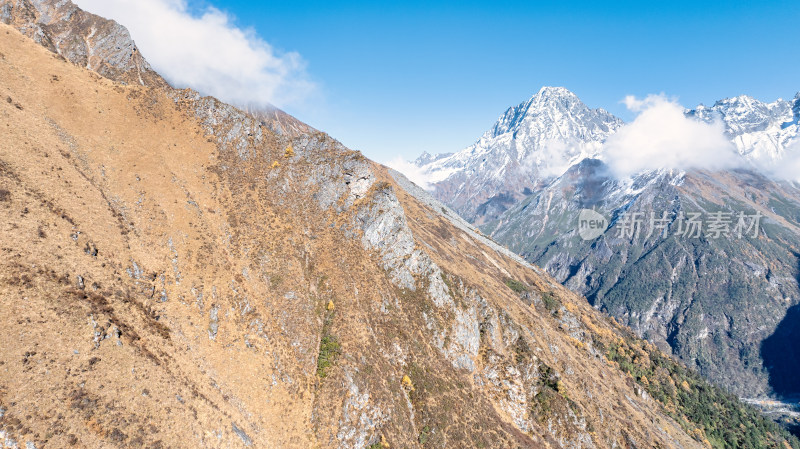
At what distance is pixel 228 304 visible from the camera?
5538 centimetres

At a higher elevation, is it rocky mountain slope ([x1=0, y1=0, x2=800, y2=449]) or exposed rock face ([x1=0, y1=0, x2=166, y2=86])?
exposed rock face ([x1=0, y1=0, x2=166, y2=86])

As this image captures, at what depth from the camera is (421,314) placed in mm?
73250

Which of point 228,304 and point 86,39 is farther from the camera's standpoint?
point 86,39

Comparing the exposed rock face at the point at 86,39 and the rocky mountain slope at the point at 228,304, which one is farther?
the exposed rock face at the point at 86,39

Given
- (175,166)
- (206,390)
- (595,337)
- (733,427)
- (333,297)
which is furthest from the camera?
(733,427)

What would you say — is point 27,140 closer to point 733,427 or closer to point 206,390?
point 206,390

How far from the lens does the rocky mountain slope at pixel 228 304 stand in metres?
35.0

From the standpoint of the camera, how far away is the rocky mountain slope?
35031 mm

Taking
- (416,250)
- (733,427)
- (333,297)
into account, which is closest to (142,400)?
(333,297)

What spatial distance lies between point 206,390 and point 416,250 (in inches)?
2016

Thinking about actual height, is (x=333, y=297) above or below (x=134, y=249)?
above

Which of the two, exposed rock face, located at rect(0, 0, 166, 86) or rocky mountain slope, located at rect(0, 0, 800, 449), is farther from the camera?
exposed rock face, located at rect(0, 0, 166, 86)

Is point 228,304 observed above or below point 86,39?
below

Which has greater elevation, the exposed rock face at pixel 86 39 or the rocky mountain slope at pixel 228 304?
the exposed rock face at pixel 86 39
